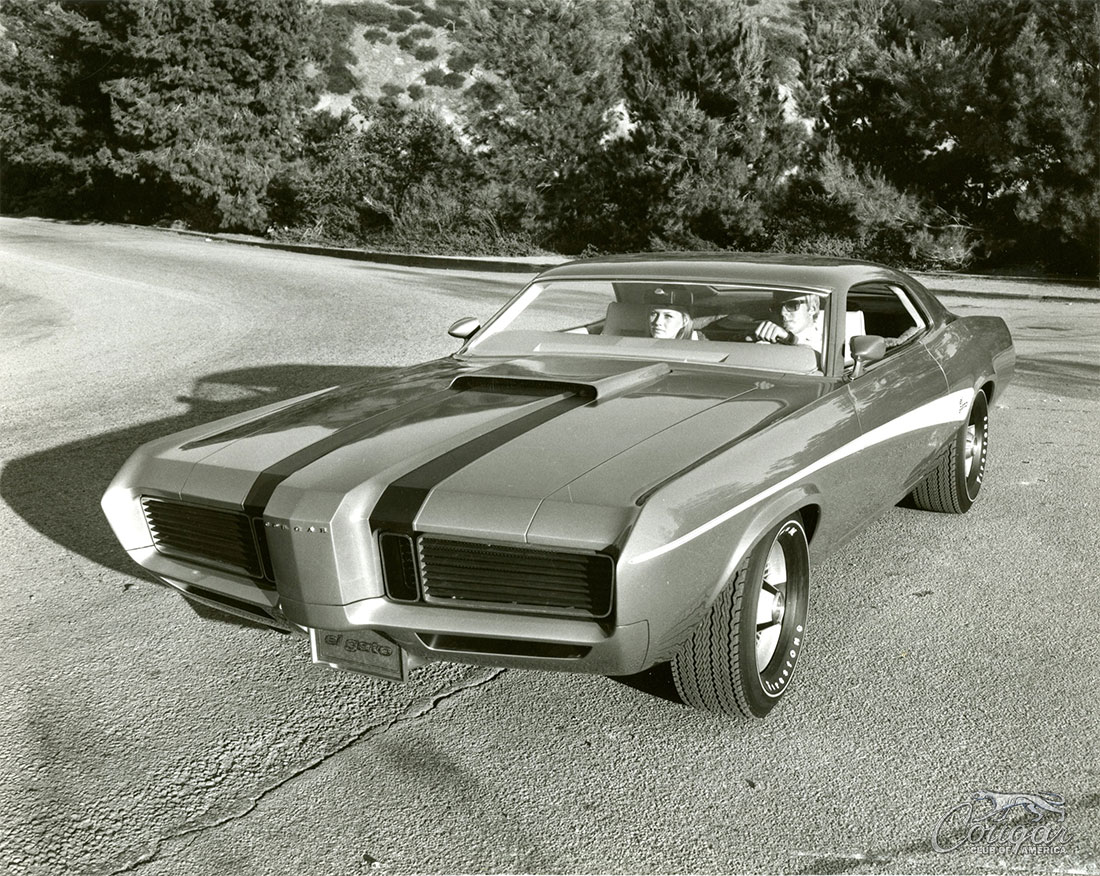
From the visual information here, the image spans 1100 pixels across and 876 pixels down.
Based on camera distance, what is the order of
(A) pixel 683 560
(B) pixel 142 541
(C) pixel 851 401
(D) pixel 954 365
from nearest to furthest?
(A) pixel 683 560 → (B) pixel 142 541 → (C) pixel 851 401 → (D) pixel 954 365

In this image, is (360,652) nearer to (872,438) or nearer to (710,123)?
(872,438)

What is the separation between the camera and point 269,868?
2551 millimetres

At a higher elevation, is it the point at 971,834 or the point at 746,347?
the point at 746,347

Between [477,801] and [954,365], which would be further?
[954,365]

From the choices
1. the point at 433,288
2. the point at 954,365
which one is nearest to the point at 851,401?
the point at 954,365

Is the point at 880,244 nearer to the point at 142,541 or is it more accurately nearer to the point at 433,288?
the point at 433,288

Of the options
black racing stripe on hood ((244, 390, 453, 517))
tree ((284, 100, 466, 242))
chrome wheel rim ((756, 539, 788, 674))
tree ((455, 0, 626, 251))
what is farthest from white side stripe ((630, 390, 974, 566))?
tree ((284, 100, 466, 242))

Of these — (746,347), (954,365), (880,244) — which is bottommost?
(880,244)

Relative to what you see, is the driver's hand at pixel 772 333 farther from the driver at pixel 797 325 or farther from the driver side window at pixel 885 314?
the driver side window at pixel 885 314

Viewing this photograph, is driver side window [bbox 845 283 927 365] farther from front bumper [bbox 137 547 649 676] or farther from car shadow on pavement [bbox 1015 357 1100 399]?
car shadow on pavement [bbox 1015 357 1100 399]

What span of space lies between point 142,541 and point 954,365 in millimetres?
3641

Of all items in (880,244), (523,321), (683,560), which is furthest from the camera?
(880,244)

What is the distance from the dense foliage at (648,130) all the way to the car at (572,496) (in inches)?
649

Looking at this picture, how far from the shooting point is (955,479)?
16.2ft
